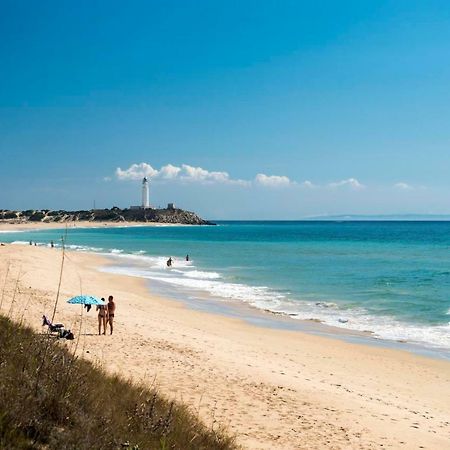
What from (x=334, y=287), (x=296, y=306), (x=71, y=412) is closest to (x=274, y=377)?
(x=71, y=412)

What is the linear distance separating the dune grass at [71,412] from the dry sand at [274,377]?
164 cm

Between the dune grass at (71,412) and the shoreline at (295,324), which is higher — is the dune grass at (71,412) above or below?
above

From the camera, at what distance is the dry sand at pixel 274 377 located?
8648mm

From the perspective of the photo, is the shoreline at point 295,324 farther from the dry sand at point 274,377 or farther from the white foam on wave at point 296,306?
the dry sand at point 274,377

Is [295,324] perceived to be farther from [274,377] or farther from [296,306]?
[274,377]

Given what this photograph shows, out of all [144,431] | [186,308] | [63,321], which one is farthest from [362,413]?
[186,308]

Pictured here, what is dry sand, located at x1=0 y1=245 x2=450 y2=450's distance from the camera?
340 inches

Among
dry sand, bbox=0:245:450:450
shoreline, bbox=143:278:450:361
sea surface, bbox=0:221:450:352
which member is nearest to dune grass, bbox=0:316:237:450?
dry sand, bbox=0:245:450:450

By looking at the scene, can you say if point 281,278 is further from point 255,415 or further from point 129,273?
point 255,415

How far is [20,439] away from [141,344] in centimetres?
1031

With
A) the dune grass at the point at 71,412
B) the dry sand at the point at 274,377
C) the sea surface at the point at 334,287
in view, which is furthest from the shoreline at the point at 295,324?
the dune grass at the point at 71,412

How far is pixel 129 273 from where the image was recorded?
3900 centimetres

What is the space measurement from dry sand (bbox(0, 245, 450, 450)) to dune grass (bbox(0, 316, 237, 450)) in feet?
5.39

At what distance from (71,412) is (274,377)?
25.9 feet
